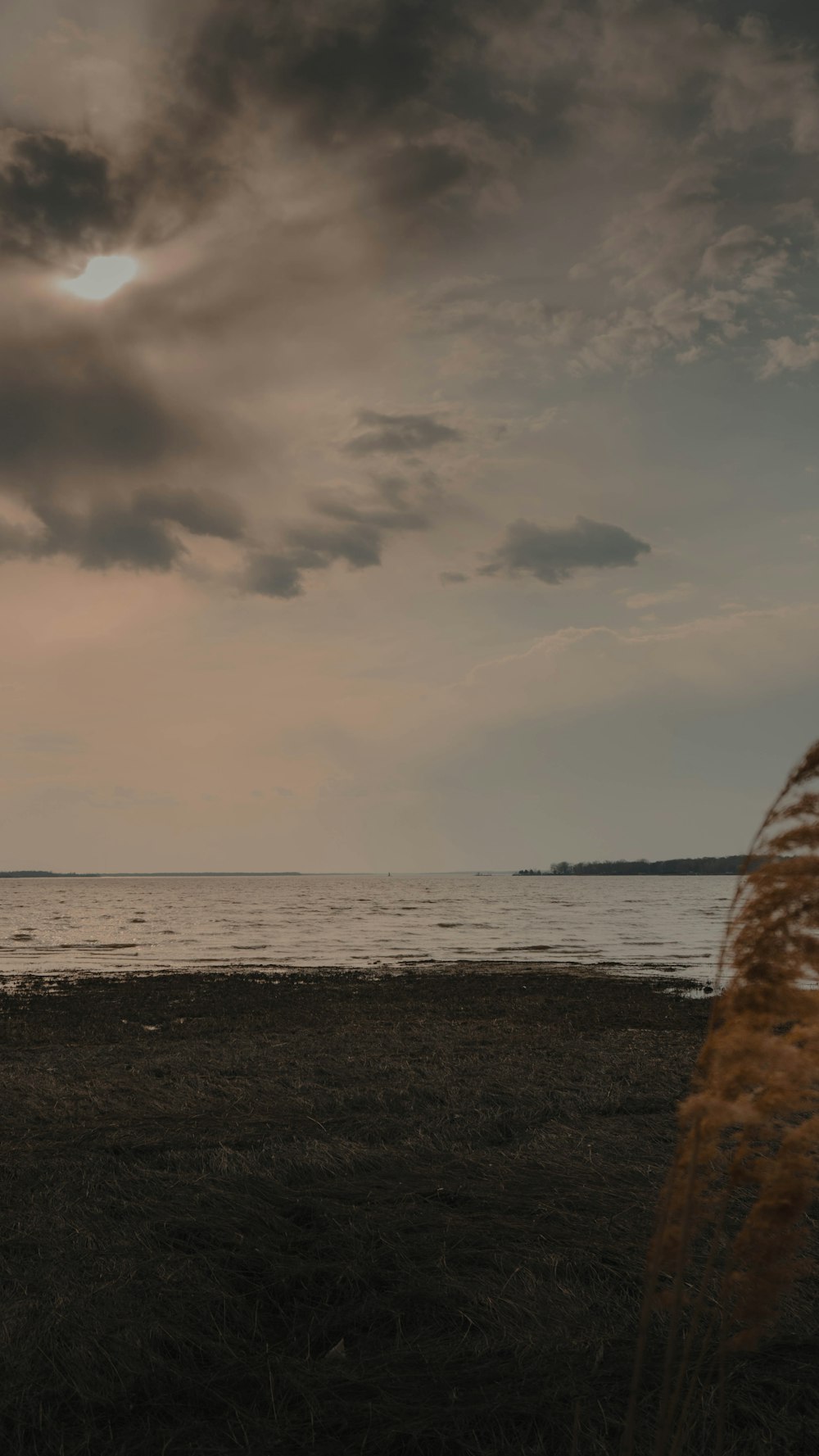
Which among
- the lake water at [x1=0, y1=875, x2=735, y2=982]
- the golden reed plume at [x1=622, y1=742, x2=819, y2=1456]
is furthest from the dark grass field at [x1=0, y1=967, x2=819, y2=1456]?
the lake water at [x1=0, y1=875, x2=735, y2=982]

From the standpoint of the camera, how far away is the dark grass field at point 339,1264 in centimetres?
403

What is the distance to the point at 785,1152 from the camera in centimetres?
221

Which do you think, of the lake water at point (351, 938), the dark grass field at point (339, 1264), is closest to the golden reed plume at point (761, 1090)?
the dark grass field at point (339, 1264)

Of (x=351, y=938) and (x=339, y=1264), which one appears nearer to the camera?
(x=339, y=1264)

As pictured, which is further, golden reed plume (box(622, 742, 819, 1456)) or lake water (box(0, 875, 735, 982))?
lake water (box(0, 875, 735, 982))

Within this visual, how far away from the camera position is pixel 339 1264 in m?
5.35

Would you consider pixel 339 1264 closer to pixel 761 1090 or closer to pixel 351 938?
pixel 761 1090

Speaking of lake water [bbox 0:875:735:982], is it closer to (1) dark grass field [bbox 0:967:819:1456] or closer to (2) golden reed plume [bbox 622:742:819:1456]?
(1) dark grass field [bbox 0:967:819:1456]

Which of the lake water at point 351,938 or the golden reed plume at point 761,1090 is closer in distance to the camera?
the golden reed plume at point 761,1090

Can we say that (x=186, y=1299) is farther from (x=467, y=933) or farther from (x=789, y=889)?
(x=467, y=933)

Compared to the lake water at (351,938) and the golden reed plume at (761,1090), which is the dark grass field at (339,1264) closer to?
the golden reed plume at (761,1090)

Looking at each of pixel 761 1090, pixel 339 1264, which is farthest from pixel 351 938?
pixel 761 1090

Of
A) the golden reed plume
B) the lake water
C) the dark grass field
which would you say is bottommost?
the lake water

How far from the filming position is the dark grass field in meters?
4.03
